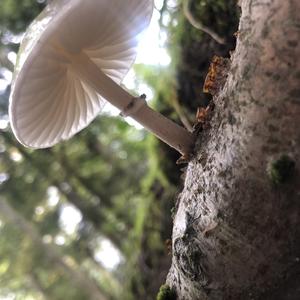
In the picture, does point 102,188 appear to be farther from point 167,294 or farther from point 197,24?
point 167,294

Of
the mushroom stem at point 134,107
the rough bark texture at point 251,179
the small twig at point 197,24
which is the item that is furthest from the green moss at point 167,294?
the small twig at point 197,24

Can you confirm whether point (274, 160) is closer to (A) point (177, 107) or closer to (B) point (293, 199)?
(B) point (293, 199)

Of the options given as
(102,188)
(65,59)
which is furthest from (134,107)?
(102,188)

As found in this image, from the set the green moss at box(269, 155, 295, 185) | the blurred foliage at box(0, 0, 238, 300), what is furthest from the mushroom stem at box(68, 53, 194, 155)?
the blurred foliage at box(0, 0, 238, 300)

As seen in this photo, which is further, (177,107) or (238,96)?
(177,107)

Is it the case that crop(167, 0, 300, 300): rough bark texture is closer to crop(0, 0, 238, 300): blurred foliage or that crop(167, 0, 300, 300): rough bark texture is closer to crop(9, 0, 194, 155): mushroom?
crop(9, 0, 194, 155): mushroom

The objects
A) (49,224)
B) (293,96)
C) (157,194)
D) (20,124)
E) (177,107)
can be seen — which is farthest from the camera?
(49,224)

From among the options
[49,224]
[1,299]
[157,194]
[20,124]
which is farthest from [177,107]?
[1,299]

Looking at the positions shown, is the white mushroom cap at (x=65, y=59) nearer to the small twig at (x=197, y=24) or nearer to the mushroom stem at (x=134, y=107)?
the mushroom stem at (x=134, y=107)
